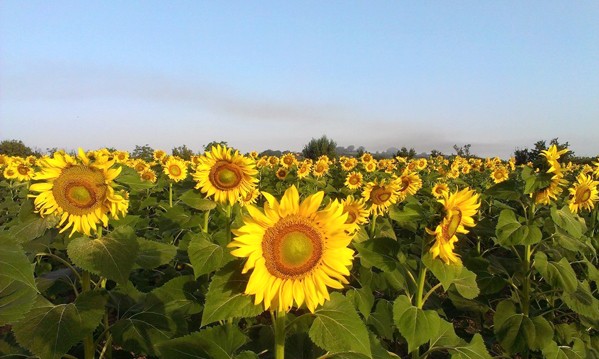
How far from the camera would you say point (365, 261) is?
2984mm

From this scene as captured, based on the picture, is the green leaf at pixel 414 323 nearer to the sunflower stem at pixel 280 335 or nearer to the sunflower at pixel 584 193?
the sunflower stem at pixel 280 335

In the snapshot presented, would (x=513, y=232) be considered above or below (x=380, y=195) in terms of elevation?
above

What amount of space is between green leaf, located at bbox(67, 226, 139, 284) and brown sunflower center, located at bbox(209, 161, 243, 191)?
1.16 metres

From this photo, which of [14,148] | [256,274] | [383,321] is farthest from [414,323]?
[14,148]

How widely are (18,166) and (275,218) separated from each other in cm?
1028

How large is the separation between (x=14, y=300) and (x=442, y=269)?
2.16 metres

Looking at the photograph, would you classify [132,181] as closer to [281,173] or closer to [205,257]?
[205,257]

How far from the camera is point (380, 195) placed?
5996 millimetres

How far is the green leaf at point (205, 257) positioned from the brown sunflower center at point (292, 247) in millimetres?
398

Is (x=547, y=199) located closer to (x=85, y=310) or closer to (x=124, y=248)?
(x=124, y=248)

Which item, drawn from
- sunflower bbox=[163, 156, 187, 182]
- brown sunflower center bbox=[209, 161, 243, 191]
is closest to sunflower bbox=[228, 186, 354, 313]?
brown sunflower center bbox=[209, 161, 243, 191]

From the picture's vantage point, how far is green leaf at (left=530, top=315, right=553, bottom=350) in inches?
130

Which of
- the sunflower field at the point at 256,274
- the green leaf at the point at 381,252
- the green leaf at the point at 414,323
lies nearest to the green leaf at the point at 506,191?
the sunflower field at the point at 256,274

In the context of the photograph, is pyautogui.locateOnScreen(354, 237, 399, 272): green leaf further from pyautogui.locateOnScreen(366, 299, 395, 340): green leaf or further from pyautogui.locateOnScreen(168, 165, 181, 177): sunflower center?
pyautogui.locateOnScreen(168, 165, 181, 177): sunflower center
